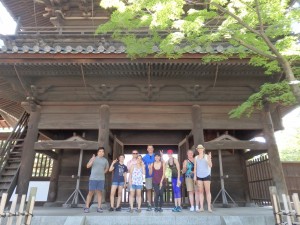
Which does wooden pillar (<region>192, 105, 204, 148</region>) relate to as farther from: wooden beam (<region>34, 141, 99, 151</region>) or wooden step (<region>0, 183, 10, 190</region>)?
wooden step (<region>0, 183, 10, 190</region>)

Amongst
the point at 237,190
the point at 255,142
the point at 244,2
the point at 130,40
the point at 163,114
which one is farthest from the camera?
the point at 237,190

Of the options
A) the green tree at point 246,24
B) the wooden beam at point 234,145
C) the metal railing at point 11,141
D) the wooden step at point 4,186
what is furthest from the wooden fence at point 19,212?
the wooden beam at point 234,145

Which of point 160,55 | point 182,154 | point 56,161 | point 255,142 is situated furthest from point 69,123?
point 255,142

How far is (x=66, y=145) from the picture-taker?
7.75 metres

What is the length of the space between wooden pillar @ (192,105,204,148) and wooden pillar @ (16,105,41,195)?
520cm

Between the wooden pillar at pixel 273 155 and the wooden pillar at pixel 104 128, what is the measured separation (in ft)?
16.8

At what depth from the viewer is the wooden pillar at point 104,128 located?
7688 millimetres

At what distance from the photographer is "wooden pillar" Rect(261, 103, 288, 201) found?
7164 millimetres

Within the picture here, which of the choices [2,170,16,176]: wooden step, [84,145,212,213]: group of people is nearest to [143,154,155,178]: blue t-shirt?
[84,145,212,213]: group of people

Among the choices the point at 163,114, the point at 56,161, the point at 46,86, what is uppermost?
the point at 46,86

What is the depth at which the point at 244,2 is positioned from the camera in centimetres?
487

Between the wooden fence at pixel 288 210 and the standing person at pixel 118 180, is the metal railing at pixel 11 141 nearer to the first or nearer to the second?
the standing person at pixel 118 180

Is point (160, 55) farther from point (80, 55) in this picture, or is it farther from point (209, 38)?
point (80, 55)

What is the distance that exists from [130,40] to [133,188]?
3.96m
